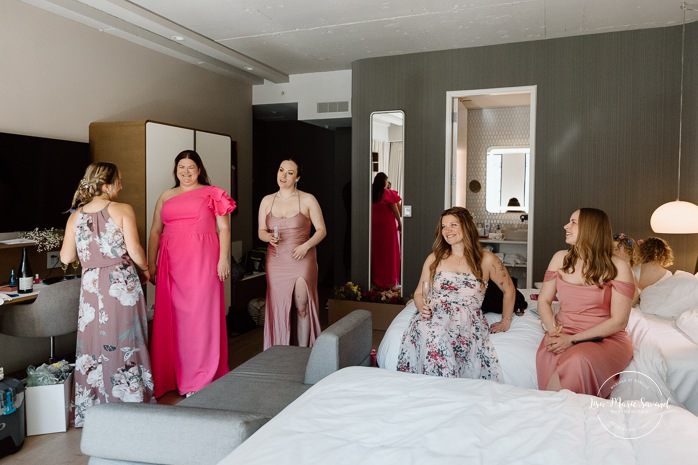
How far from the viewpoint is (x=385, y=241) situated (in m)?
5.72

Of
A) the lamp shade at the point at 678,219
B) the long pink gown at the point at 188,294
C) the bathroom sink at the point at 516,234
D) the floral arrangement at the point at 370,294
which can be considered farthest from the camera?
the bathroom sink at the point at 516,234

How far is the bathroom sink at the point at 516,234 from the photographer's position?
6.66 meters

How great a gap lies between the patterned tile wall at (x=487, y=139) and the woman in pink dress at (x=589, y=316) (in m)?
4.49

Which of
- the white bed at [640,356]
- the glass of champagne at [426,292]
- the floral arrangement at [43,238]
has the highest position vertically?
the floral arrangement at [43,238]

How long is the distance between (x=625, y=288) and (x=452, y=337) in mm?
851

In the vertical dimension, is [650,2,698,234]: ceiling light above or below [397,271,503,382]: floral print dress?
above

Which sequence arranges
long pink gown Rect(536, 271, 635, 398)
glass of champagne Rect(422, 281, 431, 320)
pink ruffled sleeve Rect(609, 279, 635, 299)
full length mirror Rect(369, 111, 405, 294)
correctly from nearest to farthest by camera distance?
1. long pink gown Rect(536, 271, 635, 398)
2. pink ruffled sleeve Rect(609, 279, 635, 299)
3. glass of champagne Rect(422, 281, 431, 320)
4. full length mirror Rect(369, 111, 405, 294)

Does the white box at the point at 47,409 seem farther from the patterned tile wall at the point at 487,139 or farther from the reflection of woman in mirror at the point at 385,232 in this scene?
the patterned tile wall at the point at 487,139

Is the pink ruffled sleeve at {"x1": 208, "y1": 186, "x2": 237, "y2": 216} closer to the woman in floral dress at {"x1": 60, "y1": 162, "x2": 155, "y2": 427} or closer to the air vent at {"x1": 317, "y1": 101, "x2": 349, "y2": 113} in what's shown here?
the woman in floral dress at {"x1": 60, "y1": 162, "x2": 155, "y2": 427}

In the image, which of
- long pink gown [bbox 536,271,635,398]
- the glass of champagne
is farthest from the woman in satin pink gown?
long pink gown [bbox 536,271,635,398]

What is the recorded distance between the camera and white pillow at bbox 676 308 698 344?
279 cm

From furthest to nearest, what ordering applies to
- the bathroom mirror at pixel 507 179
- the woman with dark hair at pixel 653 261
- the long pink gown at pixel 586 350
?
1. the bathroom mirror at pixel 507 179
2. the woman with dark hair at pixel 653 261
3. the long pink gown at pixel 586 350

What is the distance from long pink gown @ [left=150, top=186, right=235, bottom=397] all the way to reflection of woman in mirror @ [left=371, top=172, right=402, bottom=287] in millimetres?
2317

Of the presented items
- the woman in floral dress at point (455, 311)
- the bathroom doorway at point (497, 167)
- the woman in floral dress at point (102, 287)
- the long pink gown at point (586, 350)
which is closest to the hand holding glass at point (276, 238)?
the woman in floral dress at point (102, 287)
